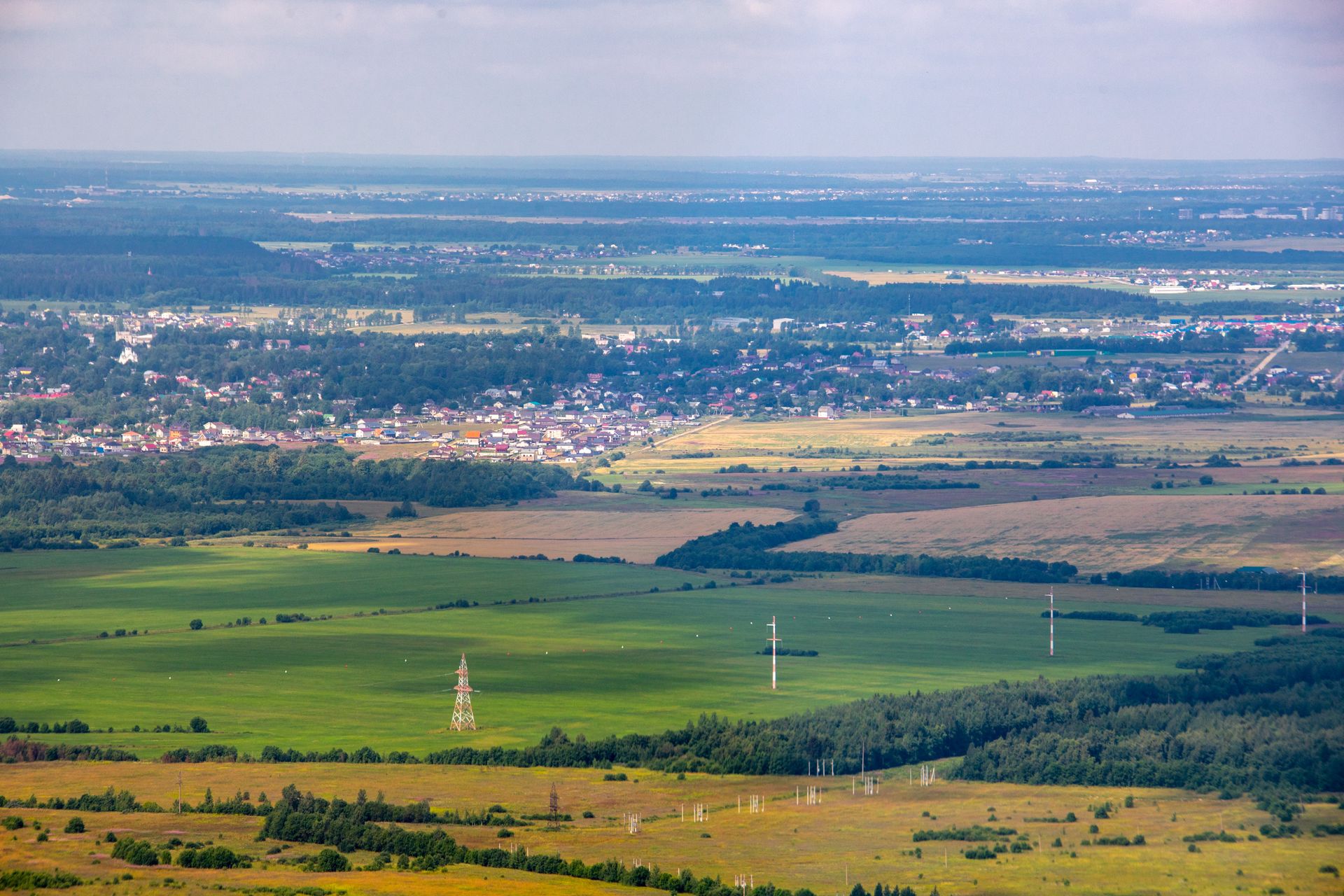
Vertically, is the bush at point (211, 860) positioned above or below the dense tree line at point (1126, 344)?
below

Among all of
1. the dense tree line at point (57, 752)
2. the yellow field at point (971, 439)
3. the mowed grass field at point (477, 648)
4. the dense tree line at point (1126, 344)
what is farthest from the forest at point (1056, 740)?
the dense tree line at point (1126, 344)

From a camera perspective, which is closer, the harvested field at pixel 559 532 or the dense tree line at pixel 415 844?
the dense tree line at pixel 415 844

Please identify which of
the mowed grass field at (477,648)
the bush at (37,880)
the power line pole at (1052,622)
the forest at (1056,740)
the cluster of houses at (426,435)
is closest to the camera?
the bush at (37,880)

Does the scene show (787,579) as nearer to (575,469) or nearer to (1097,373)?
(575,469)

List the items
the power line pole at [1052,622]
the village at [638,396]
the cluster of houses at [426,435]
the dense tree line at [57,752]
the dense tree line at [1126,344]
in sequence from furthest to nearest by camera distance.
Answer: the dense tree line at [1126,344]
the village at [638,396]
the cluster of houses at [426,435]
the power line pole at [1052,622]
the dense tree line at [57,752]

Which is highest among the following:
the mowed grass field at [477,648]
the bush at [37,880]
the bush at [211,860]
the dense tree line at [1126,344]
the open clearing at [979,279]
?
the open clearing at [979,279]

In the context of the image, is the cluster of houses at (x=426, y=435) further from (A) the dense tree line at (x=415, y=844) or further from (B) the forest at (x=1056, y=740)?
(A) the dense tree line at (x=415, y=844)

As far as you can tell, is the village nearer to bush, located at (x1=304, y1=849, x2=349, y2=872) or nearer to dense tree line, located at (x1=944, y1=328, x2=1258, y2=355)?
dense tree line, located at (x1=944, y1=328, x2=1258, y2=355)

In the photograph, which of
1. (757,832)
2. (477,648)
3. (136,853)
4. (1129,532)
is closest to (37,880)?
(136,853)
